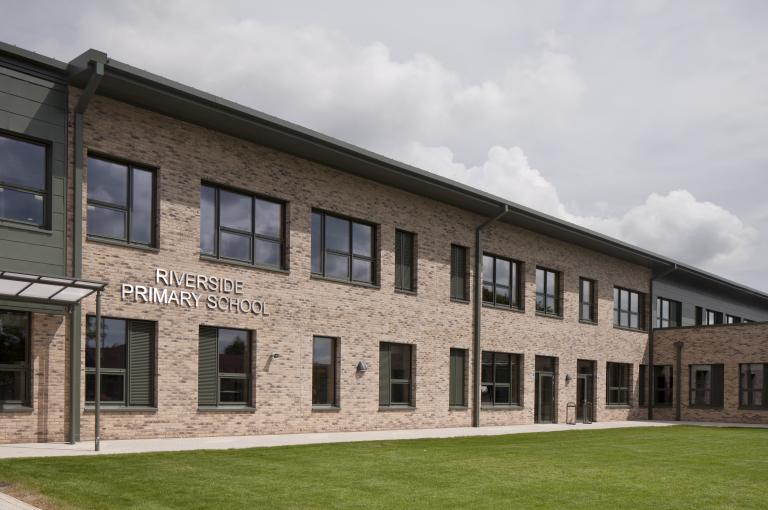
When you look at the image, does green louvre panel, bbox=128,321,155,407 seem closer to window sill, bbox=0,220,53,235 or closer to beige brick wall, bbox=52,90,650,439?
beige brick wall, bbox=52,90,650,439

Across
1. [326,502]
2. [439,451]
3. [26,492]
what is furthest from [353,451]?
[26,492]

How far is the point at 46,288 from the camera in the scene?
14047 millimetres

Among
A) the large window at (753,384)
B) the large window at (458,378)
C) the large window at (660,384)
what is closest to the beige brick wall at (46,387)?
the large window at (458,378)

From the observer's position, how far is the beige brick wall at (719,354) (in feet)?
107

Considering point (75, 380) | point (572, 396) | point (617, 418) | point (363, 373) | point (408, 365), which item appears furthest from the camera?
A: point (617, 418)

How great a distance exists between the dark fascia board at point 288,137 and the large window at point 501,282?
5.04ft

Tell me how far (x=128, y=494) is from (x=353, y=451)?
6.57m

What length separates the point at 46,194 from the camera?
15359 mm

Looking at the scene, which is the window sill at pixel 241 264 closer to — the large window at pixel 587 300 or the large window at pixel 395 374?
the large window at pixel 395 374

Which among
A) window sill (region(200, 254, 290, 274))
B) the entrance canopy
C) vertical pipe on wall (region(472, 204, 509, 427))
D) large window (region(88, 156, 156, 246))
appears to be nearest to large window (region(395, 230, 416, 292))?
vertical pipe on wall (region(472, 204, 509, 427))

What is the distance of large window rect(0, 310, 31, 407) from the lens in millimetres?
14664

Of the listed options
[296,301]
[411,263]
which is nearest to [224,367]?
[296,301]

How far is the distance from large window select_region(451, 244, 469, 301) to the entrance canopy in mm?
13099

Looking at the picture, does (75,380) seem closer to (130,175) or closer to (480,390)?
(130,175)
